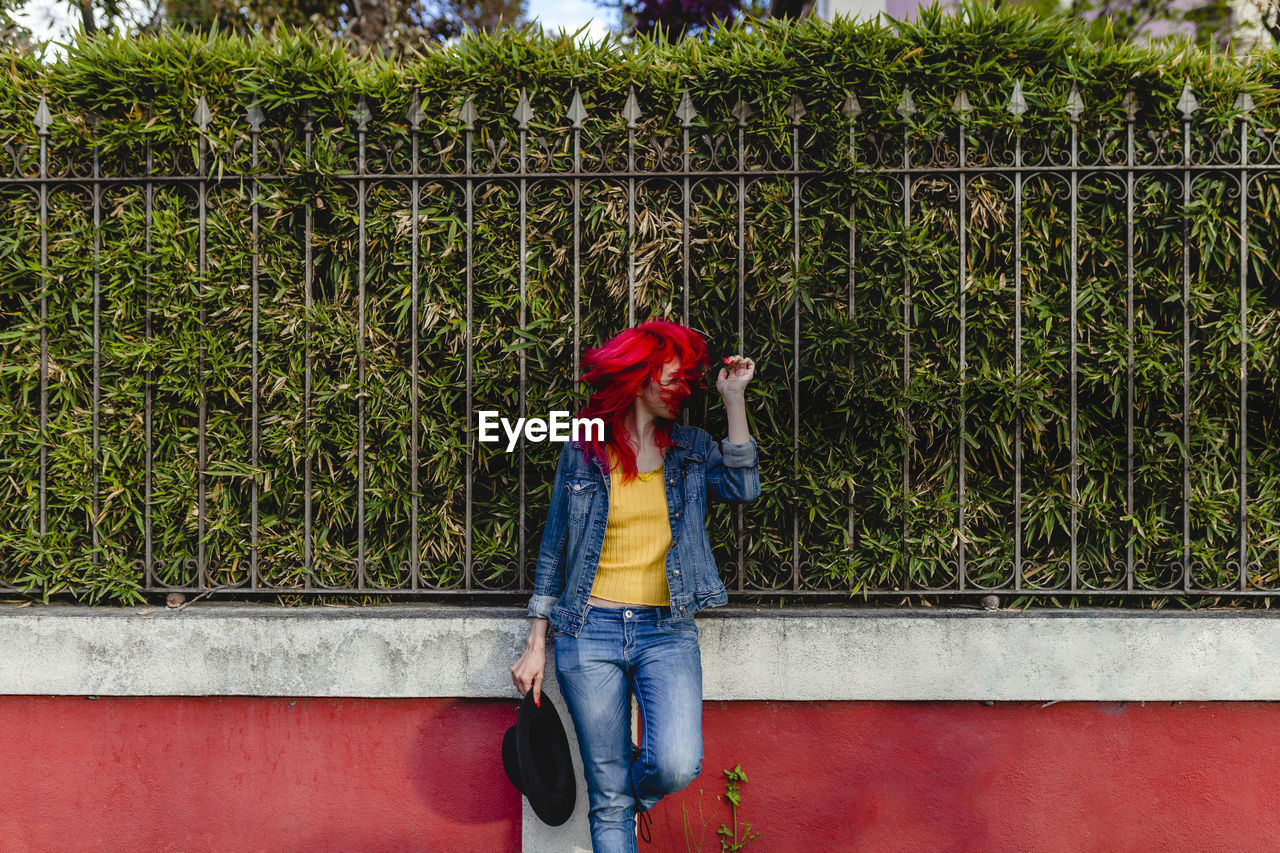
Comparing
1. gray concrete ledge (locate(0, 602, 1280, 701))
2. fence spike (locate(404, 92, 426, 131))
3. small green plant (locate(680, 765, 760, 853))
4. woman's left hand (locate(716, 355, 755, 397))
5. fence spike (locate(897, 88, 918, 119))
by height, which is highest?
fence spike (locate(404, 92, 426, 131))

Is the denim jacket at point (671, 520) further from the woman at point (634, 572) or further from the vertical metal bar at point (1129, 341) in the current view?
the vertical metal bar at point (1129, 341)

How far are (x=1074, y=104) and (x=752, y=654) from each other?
2.45 metres

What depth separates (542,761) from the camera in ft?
8.89

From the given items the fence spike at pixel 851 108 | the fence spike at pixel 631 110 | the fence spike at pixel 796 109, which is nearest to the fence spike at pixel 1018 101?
the fence spike at pixel 851 108

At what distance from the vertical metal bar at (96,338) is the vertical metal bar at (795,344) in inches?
111

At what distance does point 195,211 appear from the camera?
320 cm

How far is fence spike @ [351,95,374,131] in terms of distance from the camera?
121 inches

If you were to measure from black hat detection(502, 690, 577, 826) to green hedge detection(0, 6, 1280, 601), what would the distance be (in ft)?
2.24

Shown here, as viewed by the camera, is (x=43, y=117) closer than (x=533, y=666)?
No

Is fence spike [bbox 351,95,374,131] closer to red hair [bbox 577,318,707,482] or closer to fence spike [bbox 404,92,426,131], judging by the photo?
fence spike [bbox 404,92,426,131]

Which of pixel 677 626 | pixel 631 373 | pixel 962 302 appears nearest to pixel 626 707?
pixel 677 626

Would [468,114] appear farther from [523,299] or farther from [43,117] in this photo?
[43,117]

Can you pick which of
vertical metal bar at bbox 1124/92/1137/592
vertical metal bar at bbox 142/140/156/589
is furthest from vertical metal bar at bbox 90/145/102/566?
vertical metal bar at bbox 1124/92/1137/592

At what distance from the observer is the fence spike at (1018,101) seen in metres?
2.95
